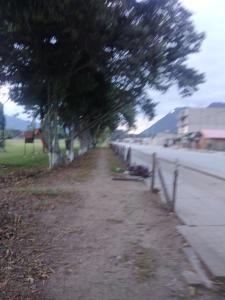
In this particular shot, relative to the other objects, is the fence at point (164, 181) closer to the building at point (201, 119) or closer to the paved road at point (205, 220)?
the paved road at point (205, 220)

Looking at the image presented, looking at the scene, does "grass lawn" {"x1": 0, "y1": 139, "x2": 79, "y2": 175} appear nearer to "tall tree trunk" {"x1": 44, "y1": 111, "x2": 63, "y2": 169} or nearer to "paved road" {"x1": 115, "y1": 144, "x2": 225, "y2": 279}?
"tall tree trunk" {"x1": 44, "y1": 111, "x2": 63, "y2": 169}

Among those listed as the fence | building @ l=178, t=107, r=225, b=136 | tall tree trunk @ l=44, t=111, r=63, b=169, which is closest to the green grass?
the fence

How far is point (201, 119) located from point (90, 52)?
84224mm

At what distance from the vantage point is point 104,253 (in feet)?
21.0

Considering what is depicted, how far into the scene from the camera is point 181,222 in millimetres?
8484

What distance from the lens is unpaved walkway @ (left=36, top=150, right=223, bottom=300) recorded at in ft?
16.3

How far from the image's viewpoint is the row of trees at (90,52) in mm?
9758

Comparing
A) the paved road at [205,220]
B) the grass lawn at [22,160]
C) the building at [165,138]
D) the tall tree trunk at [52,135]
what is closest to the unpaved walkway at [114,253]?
the paved road at [205,220]

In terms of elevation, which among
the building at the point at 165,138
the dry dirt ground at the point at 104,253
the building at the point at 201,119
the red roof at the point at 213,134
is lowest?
the building at the point at 165,138

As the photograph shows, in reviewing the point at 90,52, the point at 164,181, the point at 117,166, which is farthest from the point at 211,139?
the point at 164,181

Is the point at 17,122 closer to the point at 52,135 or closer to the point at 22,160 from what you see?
the point at 22,160

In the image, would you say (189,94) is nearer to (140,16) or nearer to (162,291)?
(140,16)

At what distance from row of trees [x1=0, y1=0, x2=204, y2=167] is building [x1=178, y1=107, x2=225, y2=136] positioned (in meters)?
68.4

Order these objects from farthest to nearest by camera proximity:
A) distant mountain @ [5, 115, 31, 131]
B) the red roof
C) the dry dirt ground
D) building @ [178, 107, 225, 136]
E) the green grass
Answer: building @ [178, 107, 225, 136], the red roof, distant mountain @ [5, 115, 31, 131], the green grass, the dry dirt ground
